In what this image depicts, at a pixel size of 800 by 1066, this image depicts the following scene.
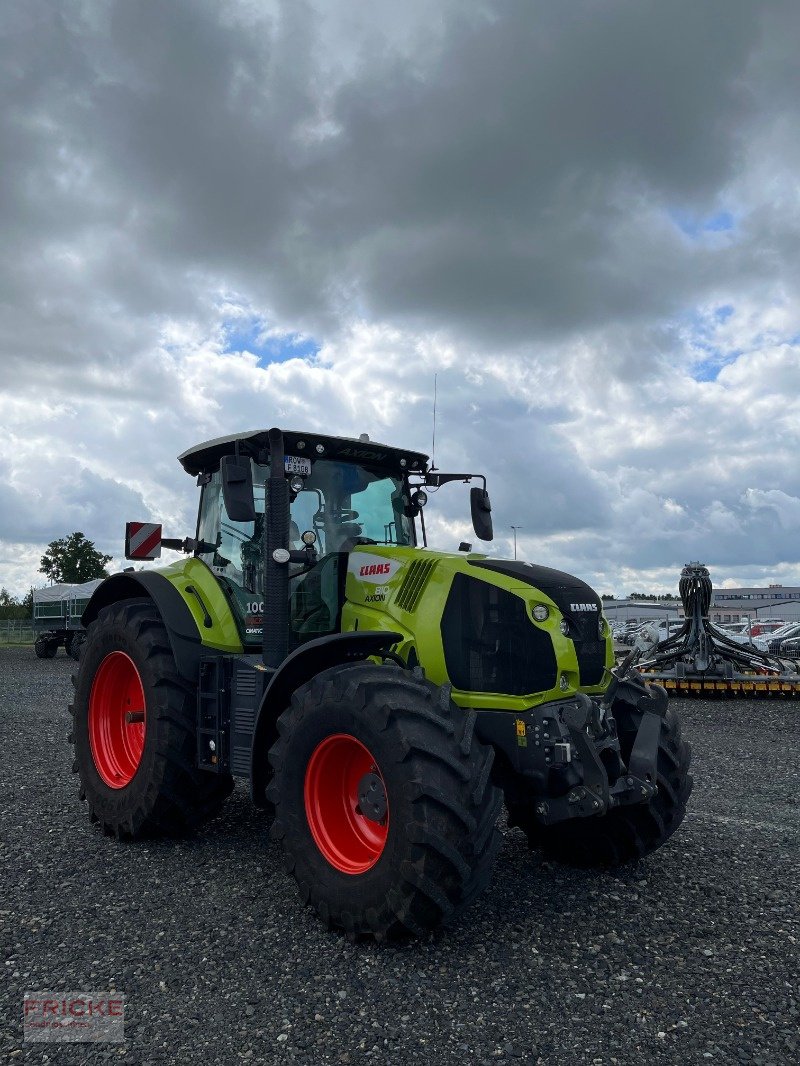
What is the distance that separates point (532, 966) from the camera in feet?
13.4

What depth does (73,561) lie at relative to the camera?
73.2m

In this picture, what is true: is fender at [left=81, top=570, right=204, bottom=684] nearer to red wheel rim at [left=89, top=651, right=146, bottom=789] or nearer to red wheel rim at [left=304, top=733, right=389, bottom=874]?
red wheel rim at [left=89, top=651, right=146, bottom=789]

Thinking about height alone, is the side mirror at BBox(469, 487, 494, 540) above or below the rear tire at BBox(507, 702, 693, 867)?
above

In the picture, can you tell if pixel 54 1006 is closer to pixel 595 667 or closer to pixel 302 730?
pixel 302 730

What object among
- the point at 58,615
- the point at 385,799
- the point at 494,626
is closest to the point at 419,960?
the point at 385,799

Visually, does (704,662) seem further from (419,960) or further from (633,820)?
→ (419,960)

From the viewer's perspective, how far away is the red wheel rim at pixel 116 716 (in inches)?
265

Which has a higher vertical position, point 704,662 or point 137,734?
point 137,734

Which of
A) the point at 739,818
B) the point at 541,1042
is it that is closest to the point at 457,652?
the point at 541,1042

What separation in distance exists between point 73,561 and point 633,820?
243ft

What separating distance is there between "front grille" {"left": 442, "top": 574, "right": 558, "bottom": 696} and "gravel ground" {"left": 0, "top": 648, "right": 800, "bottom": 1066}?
4.20 ft

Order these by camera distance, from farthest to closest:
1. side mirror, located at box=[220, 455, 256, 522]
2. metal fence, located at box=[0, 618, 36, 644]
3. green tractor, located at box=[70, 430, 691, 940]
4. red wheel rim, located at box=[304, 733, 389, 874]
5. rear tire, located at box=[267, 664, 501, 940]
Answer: metal fence, located at box=[0, 618, 36, 644], side mirror, located at box=[220, 455, 256, 522], red wheel rim, located at box=[304, 733, 389, 874], green tractor, located at box=[70, 430, 691, 940], rear tire, located at box=[267, 664, 501, 940]

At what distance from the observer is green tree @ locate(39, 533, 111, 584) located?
72625 mm

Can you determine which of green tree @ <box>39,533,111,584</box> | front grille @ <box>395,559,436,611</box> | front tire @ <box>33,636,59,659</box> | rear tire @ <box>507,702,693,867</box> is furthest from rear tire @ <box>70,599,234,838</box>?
green tree @ <box>39,533,111,584</box>
